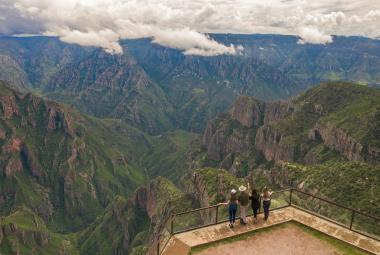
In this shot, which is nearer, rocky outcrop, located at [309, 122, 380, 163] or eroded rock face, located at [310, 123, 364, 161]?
rocky outcrop, located at [309, 122, 380, 163]

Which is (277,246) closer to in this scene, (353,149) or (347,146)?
(353,149)

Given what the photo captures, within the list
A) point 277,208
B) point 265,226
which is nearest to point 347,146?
point 277,208

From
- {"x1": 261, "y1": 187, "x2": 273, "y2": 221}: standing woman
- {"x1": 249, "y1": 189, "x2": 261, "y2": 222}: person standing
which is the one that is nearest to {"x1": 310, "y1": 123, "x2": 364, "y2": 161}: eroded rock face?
{"x1": 261, "y1": 187, "x2": 273, "y2": 221}: standing woman

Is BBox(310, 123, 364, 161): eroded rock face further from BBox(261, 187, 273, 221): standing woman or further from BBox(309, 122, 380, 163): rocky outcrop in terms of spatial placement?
BBox(261, 187, 273, 221): standing woman

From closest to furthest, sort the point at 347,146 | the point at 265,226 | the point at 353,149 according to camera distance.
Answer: the point at 265,226 → the point at 353,149 → the point at 347,146

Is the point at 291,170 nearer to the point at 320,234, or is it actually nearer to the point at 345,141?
the point at 345,141

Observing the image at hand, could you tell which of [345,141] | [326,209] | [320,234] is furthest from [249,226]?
[345,141]
